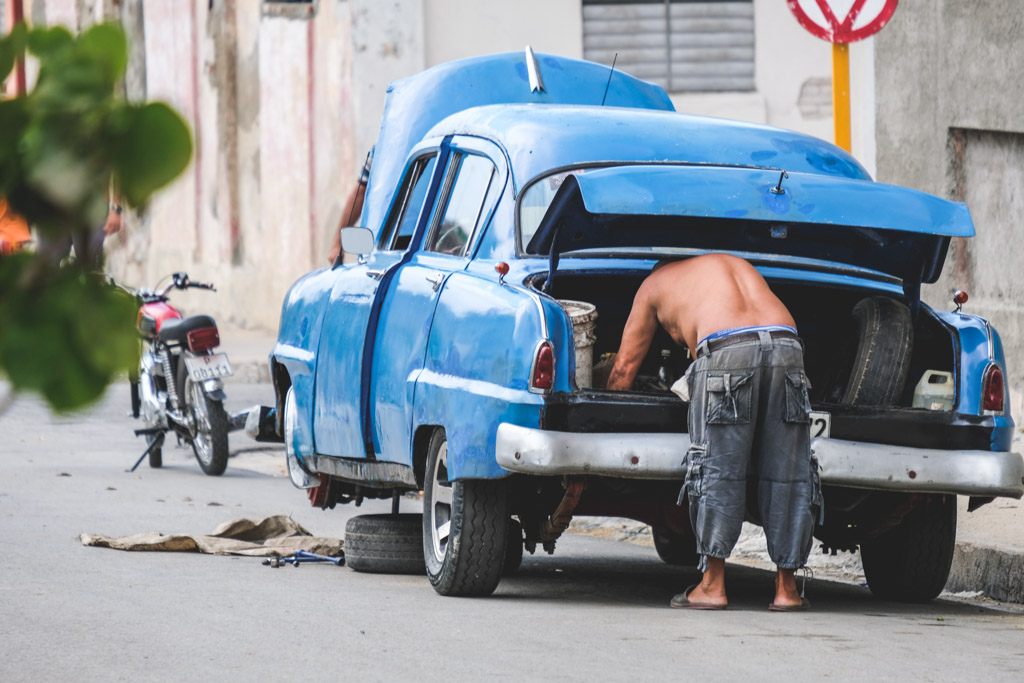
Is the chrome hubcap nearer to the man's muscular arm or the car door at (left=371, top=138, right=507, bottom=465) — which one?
the car door at (left=371, top=138, right=507, bottom=465)

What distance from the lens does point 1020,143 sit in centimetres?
1280

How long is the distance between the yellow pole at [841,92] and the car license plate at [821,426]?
9.07 feet

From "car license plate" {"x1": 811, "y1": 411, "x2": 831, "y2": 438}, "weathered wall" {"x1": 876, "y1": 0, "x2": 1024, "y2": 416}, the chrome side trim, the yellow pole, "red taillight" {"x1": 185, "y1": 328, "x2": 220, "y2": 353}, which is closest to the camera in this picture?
"car license plate" {"x1": 811, "y1": 411, "x2": 831, "y2": 438}

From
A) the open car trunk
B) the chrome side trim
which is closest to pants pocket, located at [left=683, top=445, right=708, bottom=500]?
the open car trunk

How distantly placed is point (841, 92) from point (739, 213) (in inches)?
107

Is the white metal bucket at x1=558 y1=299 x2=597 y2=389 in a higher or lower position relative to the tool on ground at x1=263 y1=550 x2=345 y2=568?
higher

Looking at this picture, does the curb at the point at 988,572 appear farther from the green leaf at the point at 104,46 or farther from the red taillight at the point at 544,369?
the green leaf at the point at 104,46

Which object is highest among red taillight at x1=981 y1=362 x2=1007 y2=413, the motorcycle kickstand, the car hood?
the car hood

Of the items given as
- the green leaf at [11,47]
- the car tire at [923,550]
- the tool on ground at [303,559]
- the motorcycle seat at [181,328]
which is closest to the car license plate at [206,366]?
the motorcycle seat at [181,328]

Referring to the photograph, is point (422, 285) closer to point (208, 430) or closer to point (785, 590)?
point (785, 590)

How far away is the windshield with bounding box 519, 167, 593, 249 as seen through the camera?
23.7 feet

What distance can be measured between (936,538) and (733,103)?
39.7 ft

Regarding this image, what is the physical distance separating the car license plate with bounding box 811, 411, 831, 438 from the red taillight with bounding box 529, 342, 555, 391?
3.30 ft

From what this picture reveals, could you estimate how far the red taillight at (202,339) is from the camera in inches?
471
